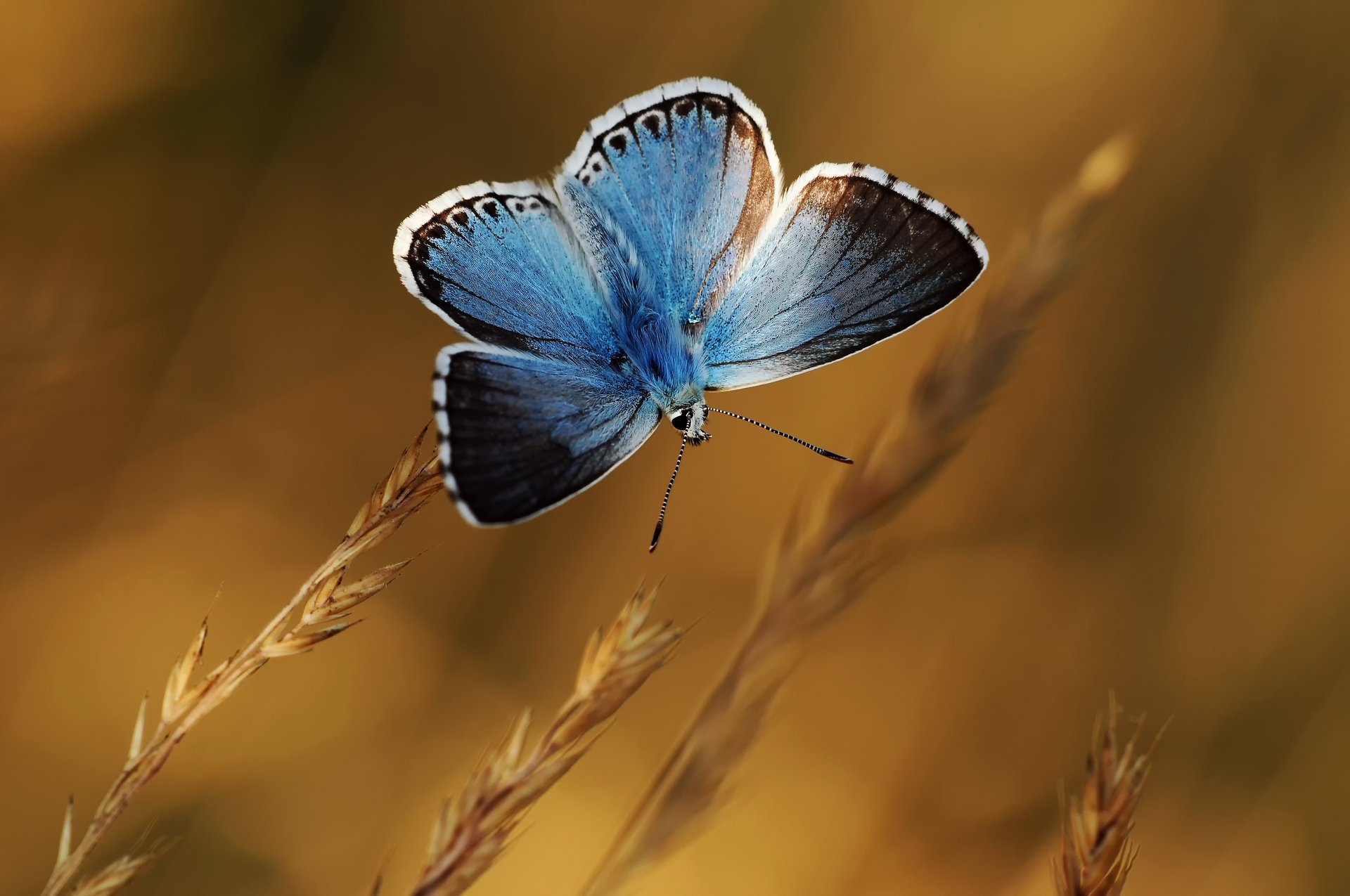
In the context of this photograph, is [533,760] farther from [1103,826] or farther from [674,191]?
[674,191]

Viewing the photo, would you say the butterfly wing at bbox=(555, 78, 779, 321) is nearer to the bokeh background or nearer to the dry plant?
the bokeh background

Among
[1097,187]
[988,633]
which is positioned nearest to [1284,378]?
[988,633]

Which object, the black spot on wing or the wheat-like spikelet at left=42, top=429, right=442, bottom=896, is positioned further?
the black spot on wing

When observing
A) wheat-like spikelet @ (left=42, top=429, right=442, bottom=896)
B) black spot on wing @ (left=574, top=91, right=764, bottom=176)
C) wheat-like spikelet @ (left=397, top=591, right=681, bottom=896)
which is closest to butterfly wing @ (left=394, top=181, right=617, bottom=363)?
black spot on wing @ (left=574, top=91, right=764, bottom=176)

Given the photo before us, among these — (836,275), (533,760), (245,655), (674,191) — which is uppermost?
(674,191)

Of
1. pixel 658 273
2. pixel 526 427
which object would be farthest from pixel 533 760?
pixel 658 273
